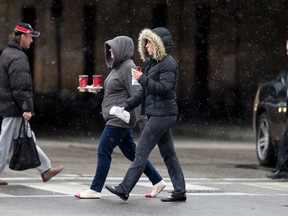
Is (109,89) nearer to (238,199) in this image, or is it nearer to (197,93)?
(238,199)

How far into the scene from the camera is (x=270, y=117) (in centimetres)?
1975

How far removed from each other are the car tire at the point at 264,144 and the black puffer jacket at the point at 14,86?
4.54 m

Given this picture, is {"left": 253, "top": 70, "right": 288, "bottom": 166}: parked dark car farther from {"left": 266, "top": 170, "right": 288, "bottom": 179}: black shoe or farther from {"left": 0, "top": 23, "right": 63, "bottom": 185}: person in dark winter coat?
{"left": 0, "top": 23, "right": 63, "bottom": 185}: person in dark winter coat

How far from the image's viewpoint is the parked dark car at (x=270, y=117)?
1952 centimetres

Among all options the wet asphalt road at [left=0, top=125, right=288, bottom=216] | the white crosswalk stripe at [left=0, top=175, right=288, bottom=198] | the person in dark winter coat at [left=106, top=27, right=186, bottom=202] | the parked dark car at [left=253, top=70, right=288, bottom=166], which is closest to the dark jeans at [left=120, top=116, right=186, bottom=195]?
the person in dark winter coat at [left=106, top=27, right=186, bottom=202]

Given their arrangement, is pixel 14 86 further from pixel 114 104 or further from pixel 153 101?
pixel 153 101

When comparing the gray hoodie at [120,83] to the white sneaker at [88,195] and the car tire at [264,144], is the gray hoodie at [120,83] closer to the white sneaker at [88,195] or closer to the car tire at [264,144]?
the white sneaker at [88,195]

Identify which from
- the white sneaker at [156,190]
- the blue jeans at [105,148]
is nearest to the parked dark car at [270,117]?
the white sneaker at [156,190]

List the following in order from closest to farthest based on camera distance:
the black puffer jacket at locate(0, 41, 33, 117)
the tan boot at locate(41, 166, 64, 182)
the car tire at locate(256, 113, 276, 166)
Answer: the black puffer jacket at locate(0, 41, 33, 117)
the tan boot at locate(41, 166, 64, 182)
the car tire at locate(256, 113, 276, 166)

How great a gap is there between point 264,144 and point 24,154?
4695 millimetres

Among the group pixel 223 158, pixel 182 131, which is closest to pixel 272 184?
pixel 223 158

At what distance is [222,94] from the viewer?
24.4 meters

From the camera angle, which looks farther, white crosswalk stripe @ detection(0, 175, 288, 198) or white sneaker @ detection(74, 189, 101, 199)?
white crosswalk stripe @ detection(0, 175, 288, 198)

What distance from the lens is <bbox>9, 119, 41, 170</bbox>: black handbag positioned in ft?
54.0
